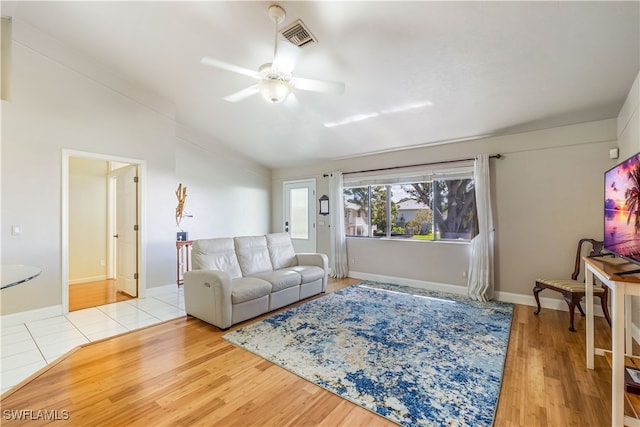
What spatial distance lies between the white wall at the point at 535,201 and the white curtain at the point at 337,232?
1.49 meters

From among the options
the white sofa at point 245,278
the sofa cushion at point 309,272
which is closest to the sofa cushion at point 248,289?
the white sofa at point 245,278

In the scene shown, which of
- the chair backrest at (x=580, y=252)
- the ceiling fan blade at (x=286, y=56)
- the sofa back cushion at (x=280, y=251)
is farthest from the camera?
the sofa back cushion at (x=280, y=251)

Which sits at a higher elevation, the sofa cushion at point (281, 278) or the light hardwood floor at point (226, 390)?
the sofa cushion at point (281, 278)

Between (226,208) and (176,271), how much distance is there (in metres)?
1.70

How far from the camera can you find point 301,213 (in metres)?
6.41

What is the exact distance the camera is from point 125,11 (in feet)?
9.21

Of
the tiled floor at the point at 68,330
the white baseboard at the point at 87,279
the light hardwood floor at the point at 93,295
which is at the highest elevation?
the white baseboard at the point at 87,279

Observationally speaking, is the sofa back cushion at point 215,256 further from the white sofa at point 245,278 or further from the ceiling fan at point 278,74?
the ceiling fan at point 278,74

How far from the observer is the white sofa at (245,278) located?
10.1 ft

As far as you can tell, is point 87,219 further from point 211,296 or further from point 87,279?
point 211,296

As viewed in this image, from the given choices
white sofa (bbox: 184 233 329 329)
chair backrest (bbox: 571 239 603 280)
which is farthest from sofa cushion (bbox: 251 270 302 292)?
chair backrest (bbox: 571 239 603 280)

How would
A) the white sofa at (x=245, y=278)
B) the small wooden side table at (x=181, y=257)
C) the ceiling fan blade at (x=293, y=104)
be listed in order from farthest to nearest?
the small wooden side table at (x=181, y=257), the ceiling fan blade at (x=293, y=104), the white sofa at (x=245, y=278)

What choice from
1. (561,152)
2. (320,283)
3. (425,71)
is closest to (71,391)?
(320,283)

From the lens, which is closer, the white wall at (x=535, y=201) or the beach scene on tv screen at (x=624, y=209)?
the beach scene on tv screen at (x=624, y=209)
